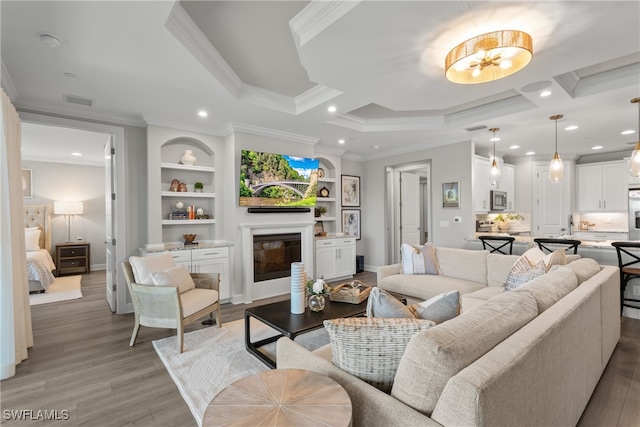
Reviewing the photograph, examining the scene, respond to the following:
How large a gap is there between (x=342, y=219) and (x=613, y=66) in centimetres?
461

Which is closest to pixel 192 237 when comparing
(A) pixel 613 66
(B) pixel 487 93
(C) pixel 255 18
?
(C) pixel 255 18

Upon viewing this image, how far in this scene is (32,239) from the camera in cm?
586

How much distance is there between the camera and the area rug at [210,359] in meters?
2.29

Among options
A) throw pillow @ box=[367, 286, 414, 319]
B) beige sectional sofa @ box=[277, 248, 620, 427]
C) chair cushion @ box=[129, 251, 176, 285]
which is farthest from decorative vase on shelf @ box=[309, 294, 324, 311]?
chair cushion @ box=[129, 251, 176, 285]

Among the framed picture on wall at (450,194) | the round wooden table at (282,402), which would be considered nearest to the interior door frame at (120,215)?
the round wooden table at (282,402)

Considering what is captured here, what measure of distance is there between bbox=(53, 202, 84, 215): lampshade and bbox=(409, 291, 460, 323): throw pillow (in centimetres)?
774

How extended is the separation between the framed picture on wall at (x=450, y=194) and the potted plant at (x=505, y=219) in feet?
5.50

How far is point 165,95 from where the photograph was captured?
3402 mm

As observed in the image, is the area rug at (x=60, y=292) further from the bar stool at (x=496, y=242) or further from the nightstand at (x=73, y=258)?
the bar stool at (x=496, y=242)

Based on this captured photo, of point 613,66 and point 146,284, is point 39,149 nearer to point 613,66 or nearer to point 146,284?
point 146,284

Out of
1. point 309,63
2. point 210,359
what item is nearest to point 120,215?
point 210,359

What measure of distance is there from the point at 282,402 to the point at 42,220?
7.83 metres

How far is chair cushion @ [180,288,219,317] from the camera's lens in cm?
301

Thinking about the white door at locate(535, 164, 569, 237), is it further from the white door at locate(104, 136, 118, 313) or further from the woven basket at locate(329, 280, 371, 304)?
the white door at locate(104, 136, 118, 313)
